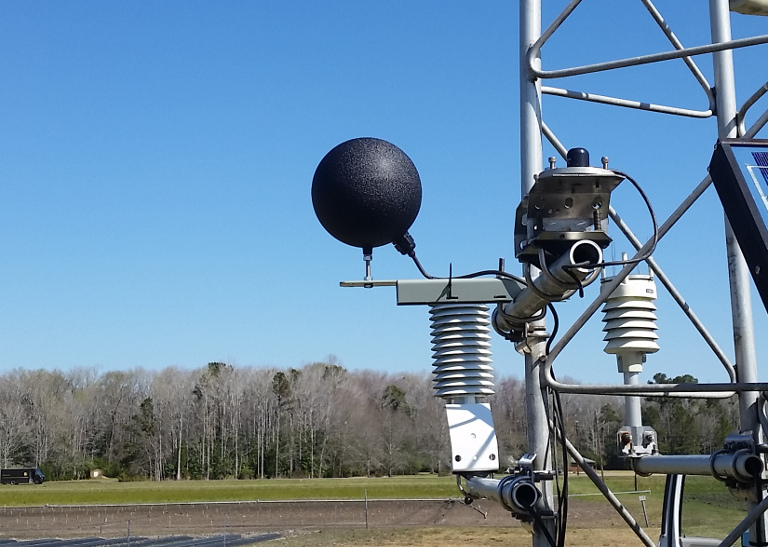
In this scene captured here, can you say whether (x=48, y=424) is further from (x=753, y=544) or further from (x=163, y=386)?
(x=753, y=544)

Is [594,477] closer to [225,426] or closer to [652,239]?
[652,239]

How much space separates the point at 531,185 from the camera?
10.7ft

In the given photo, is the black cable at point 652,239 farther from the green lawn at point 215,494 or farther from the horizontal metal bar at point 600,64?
the green lawn at point 215,494

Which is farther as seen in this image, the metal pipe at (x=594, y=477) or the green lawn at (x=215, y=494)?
the green lawn at (x=215, y=494)

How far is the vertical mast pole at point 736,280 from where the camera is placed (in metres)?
3.54

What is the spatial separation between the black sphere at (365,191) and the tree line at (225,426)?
183 ft

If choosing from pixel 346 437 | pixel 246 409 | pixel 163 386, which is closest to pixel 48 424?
pixel 163 386

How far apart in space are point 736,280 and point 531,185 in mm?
1244

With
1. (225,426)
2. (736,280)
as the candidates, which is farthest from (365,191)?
(225,426)

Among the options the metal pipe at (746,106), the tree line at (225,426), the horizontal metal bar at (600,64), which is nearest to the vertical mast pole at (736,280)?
the metal pipe at (746,106)

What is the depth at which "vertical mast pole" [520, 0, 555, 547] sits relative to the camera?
10.6 ft

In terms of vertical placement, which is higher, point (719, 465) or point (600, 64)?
point (600, 64)

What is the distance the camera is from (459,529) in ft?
71.1

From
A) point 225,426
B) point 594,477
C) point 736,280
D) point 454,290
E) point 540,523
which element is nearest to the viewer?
point 540,523
